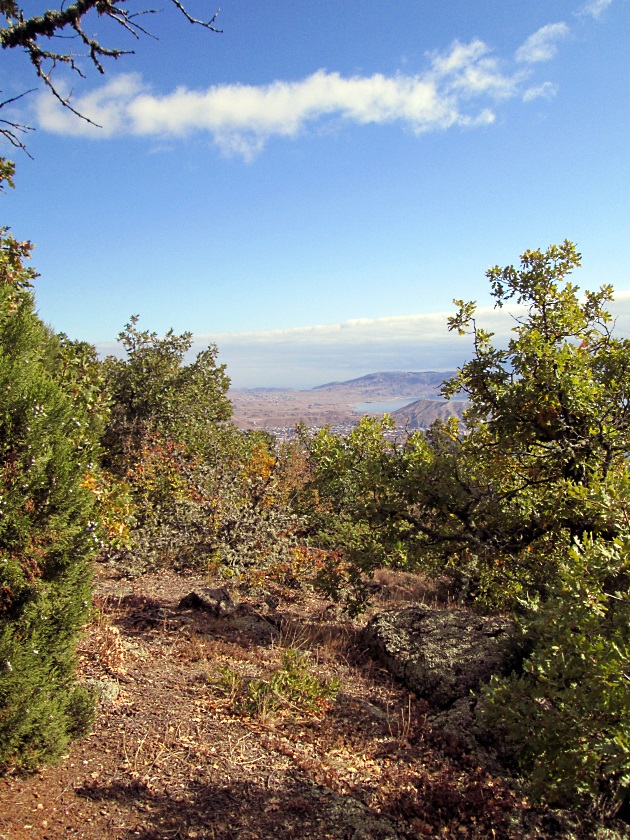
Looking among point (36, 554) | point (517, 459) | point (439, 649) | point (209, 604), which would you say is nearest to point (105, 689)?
point (36, 554)

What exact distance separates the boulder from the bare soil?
0.91 ft

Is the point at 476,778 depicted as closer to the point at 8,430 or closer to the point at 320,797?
the point at 320,797

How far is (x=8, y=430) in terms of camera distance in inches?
156

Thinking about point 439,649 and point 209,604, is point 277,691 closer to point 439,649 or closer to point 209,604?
point 439,649

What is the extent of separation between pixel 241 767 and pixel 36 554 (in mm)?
2961

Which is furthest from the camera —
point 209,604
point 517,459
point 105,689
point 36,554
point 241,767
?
point 209,604

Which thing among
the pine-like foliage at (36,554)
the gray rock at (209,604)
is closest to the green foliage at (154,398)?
the gray rock at (209,604)

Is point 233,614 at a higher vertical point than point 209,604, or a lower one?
lower

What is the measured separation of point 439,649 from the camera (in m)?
7.18

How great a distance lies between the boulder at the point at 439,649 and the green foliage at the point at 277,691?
1.25 meters

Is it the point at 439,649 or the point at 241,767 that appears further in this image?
the point at 439,649

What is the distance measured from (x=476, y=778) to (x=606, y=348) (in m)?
5.36

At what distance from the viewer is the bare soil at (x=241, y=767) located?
404 centimetres

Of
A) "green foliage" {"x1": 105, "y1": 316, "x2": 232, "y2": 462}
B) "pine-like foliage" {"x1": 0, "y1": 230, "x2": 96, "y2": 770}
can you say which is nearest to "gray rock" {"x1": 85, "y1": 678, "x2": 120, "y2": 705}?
"pine-like foliage" {"x1": 0, "y1": 230, "x2": 96, "y2": 770}
